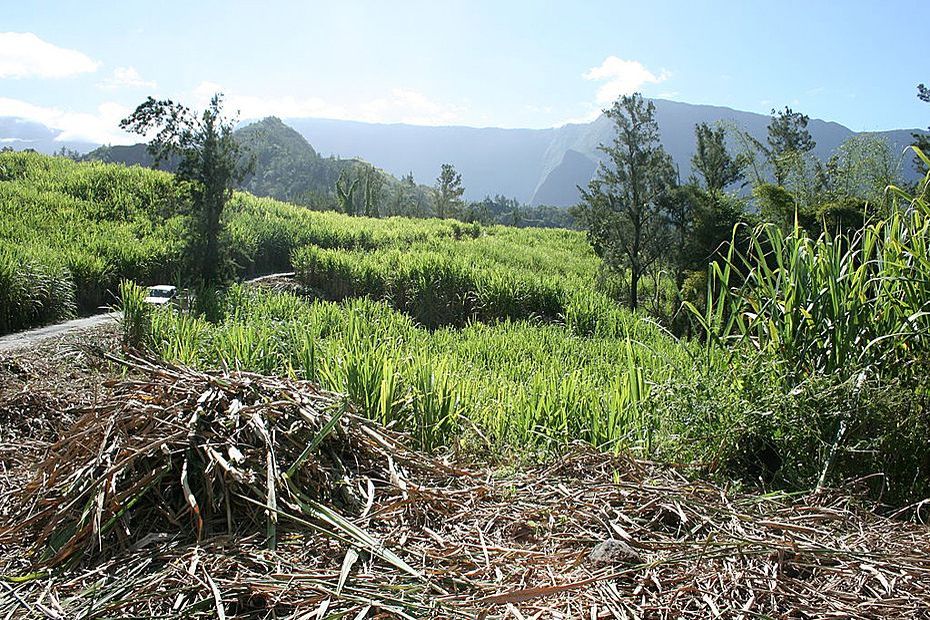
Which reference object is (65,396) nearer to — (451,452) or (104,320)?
(451,452)

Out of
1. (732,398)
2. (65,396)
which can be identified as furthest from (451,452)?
(65,396)

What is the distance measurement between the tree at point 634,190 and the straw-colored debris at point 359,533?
10152 millimetres

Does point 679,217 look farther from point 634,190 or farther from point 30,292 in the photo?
point 30,292

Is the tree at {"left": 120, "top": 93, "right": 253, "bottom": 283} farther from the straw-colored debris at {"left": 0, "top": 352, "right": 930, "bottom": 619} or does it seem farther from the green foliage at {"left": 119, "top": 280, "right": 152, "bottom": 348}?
the straw-colored debris at {"left": 0, "top": 352, "right": 930, "bottom": 619}

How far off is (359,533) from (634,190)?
11.3 meters

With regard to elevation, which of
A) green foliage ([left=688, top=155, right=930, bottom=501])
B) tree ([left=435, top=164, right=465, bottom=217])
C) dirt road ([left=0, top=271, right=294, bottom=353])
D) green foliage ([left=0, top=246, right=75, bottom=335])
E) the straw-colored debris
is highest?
tree ([left=435, top=164, right=465, bottom=217])

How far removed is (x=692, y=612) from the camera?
3.96 ft

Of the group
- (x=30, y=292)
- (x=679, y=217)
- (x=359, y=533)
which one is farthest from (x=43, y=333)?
(x=679, y=217)

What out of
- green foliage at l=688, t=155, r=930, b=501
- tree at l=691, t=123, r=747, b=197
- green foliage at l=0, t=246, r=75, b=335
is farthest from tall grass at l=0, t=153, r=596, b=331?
green foliage at l=688, t=155, r=930, b=501

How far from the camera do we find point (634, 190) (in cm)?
1183

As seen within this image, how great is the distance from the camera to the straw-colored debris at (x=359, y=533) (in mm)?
1233

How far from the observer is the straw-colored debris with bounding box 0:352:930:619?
1233 mm

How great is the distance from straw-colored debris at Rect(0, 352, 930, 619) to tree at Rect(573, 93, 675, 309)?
10152mm

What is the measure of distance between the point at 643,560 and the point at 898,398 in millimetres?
1348
